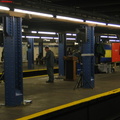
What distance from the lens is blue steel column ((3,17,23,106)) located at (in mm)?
5914

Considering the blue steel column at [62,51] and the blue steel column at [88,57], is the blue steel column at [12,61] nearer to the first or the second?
the blue steel column at [88,57]

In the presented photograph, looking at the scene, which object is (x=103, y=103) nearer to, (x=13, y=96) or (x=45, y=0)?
(x=13, y=96)

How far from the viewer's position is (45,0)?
34.1 feet

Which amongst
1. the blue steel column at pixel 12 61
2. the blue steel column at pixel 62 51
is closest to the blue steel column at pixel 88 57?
the blue steel column at pixel 12 61

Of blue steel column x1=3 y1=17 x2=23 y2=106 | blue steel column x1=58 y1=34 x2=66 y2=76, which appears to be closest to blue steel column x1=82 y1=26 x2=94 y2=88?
blue steel column x1=3 y1=17 x2=23 y2=106

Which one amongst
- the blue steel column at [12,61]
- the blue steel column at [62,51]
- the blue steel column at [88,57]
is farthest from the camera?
the blue steel column at [62,51]

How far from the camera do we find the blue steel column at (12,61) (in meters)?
5.91

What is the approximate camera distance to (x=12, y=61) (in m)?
6.00

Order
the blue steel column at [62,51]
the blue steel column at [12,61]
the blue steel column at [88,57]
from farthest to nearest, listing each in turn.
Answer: the blue steel column at [62,51] → the blue steel column at [88,57] → the blue steel column at [12,61]

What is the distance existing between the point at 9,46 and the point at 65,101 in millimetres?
2048

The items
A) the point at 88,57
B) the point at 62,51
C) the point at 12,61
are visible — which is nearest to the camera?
the point at 12,61

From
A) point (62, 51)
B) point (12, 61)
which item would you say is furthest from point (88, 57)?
point (62, 51)

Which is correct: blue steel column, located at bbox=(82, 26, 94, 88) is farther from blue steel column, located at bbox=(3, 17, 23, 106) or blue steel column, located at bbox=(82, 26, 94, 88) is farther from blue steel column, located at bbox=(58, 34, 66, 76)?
blue steel column, located at bbox=(58, 34, 66, 76)

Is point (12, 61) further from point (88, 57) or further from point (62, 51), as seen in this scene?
point (62, 51)
